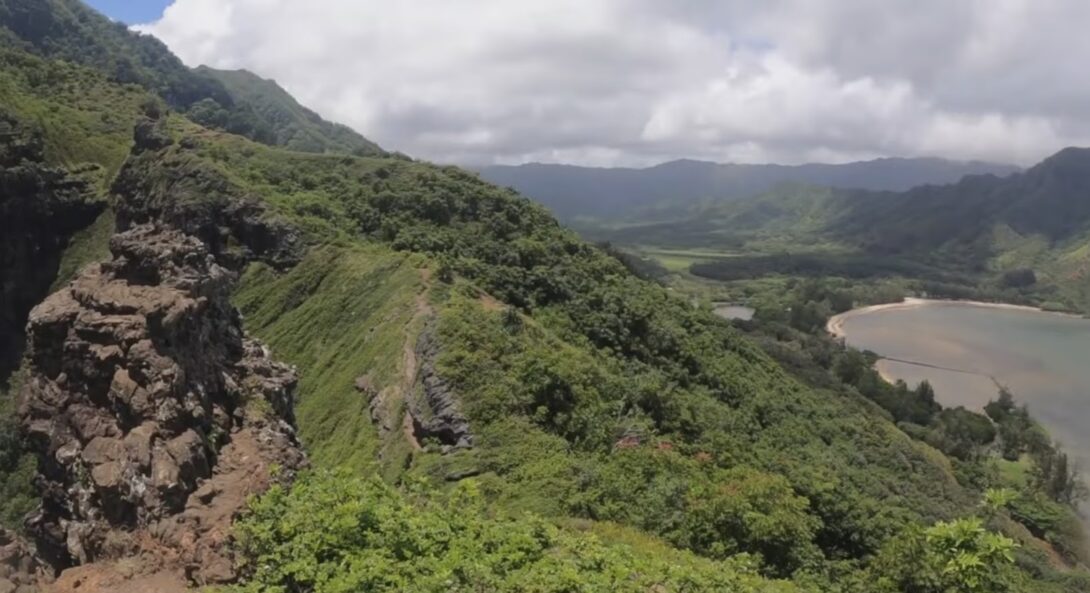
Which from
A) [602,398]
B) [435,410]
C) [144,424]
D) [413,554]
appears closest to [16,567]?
[144,424]

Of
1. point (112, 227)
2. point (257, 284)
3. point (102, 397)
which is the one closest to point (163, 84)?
point (112, 227)

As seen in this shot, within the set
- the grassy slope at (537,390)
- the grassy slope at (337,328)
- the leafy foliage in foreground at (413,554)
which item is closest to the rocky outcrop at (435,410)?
the grassy slope at (537,390)

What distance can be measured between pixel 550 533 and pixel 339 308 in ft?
127

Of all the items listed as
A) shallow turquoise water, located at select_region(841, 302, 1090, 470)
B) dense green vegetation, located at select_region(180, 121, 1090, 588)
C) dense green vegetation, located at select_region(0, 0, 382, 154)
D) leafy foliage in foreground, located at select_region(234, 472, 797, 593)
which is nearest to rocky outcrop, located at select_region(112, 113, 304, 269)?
dense green vegetation, located at select_region(180, 121, 1090, 588)

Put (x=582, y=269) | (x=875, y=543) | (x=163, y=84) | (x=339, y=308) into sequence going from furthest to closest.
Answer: (x=163, y=84) → (x=582, y=269) → (x=339, y=308) → (x=875, y=543)

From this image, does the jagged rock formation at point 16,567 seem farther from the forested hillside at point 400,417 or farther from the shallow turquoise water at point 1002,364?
the shallow turquoise water at point 1002,364

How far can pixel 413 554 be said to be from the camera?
1608 cm

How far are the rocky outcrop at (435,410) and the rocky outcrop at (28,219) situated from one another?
48.2m

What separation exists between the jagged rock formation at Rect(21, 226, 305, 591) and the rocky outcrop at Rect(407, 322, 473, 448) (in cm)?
1069

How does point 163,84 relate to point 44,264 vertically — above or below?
above

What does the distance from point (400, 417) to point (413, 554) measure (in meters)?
23.6

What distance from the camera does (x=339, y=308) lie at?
55.2 m

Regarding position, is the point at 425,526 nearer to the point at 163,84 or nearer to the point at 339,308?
the point at 339,308

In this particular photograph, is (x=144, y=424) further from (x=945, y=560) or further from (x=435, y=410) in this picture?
(x=945, y=560)
